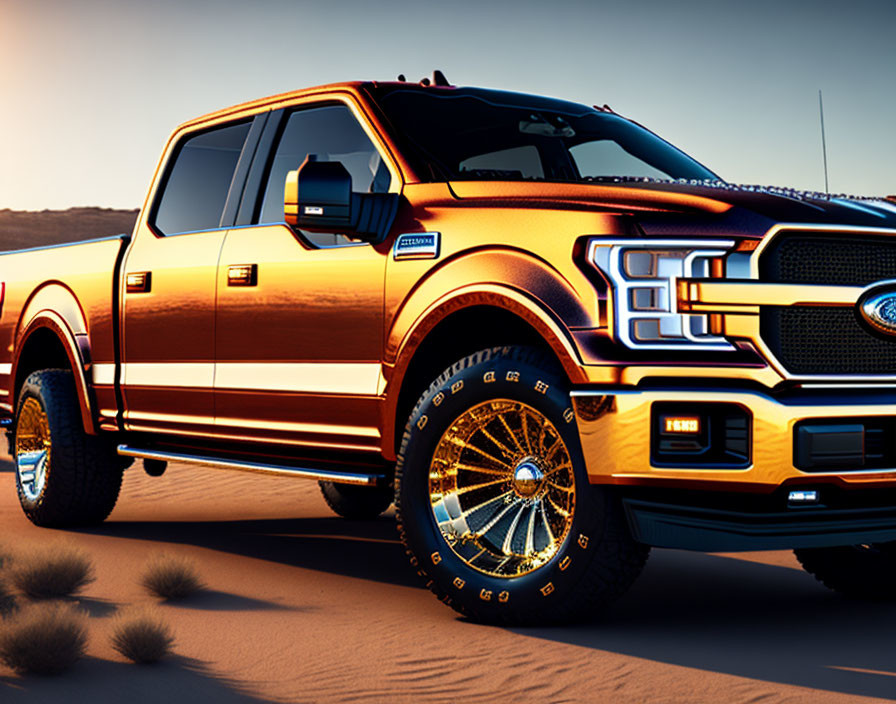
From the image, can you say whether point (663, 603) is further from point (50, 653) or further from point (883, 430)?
point (50, 653)

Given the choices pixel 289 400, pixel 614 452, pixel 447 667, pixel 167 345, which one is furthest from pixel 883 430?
pixel 167 345

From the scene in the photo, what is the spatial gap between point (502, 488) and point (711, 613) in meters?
1.28

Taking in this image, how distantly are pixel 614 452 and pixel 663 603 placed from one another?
1656mm

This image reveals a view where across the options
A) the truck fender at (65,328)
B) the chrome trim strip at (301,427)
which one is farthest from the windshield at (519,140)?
the truck fender at (65,328)

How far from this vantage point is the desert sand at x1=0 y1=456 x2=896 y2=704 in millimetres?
4527

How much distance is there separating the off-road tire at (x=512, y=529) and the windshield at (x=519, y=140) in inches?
43.9

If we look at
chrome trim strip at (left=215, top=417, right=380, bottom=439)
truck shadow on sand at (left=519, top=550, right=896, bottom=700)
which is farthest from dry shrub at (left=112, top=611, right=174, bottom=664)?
chrome trim strip at (left=215, top=417, right=380, bottom=439)

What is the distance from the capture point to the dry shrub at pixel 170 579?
6121 mm

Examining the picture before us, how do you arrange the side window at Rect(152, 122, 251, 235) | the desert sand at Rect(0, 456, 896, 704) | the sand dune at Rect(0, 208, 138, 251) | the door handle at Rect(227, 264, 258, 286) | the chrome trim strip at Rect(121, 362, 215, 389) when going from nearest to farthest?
the desert sand at Rect(0, 456, 896, 704) < the door handle at Rect(227, 264, 258, 286) < the chrome trim strip at Rect(121, 362, 215, 389) < the side window at Rect(152, 122, 251, 235) < the sand dune at Rect(0, 208, 138, 251)

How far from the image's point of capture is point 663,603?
20.6 ft

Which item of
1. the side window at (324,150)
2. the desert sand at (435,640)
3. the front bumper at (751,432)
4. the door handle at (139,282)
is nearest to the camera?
the desert sand at (435,640)

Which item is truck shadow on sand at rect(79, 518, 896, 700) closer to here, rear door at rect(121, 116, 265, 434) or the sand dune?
rear door at rect(121, 116, 265, 434)

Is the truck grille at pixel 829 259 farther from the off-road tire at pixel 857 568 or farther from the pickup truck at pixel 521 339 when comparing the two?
the off-road tire at pixel 857 568

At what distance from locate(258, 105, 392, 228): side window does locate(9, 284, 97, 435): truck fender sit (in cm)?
196
